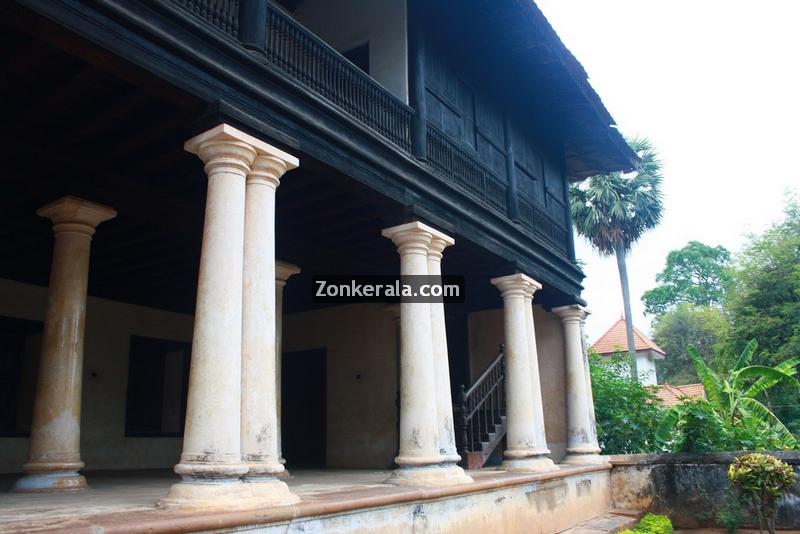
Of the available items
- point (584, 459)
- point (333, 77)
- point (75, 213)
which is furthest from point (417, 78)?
point (584, 459)

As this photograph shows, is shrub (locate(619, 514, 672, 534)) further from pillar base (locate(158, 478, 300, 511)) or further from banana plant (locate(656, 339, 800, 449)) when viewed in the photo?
pillar base (locate(158, 478, 300, 511))

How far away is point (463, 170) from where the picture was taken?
1050cm

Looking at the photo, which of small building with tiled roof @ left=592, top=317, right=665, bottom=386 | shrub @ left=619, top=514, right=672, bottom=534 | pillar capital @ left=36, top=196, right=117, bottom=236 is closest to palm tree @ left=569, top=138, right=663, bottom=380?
small building with tiled roof @ left=592, top=317, right=665, bottom=386

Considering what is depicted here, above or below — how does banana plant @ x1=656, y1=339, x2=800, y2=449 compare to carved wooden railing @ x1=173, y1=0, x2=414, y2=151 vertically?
below

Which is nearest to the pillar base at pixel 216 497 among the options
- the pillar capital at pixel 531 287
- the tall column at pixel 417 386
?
the tall column at pixel 417 386

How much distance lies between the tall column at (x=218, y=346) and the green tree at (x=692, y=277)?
56.4 meters

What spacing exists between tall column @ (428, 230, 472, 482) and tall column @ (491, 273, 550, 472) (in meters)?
2.22

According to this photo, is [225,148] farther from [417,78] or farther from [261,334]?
[417,78]

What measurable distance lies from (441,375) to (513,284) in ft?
10.5

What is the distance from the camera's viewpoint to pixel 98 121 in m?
6.26

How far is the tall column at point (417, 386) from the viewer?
799 centimetres

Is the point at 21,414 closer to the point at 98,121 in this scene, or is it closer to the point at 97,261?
the point at 97,261

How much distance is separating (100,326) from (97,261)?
228cm

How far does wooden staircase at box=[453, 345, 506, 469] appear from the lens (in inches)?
452
